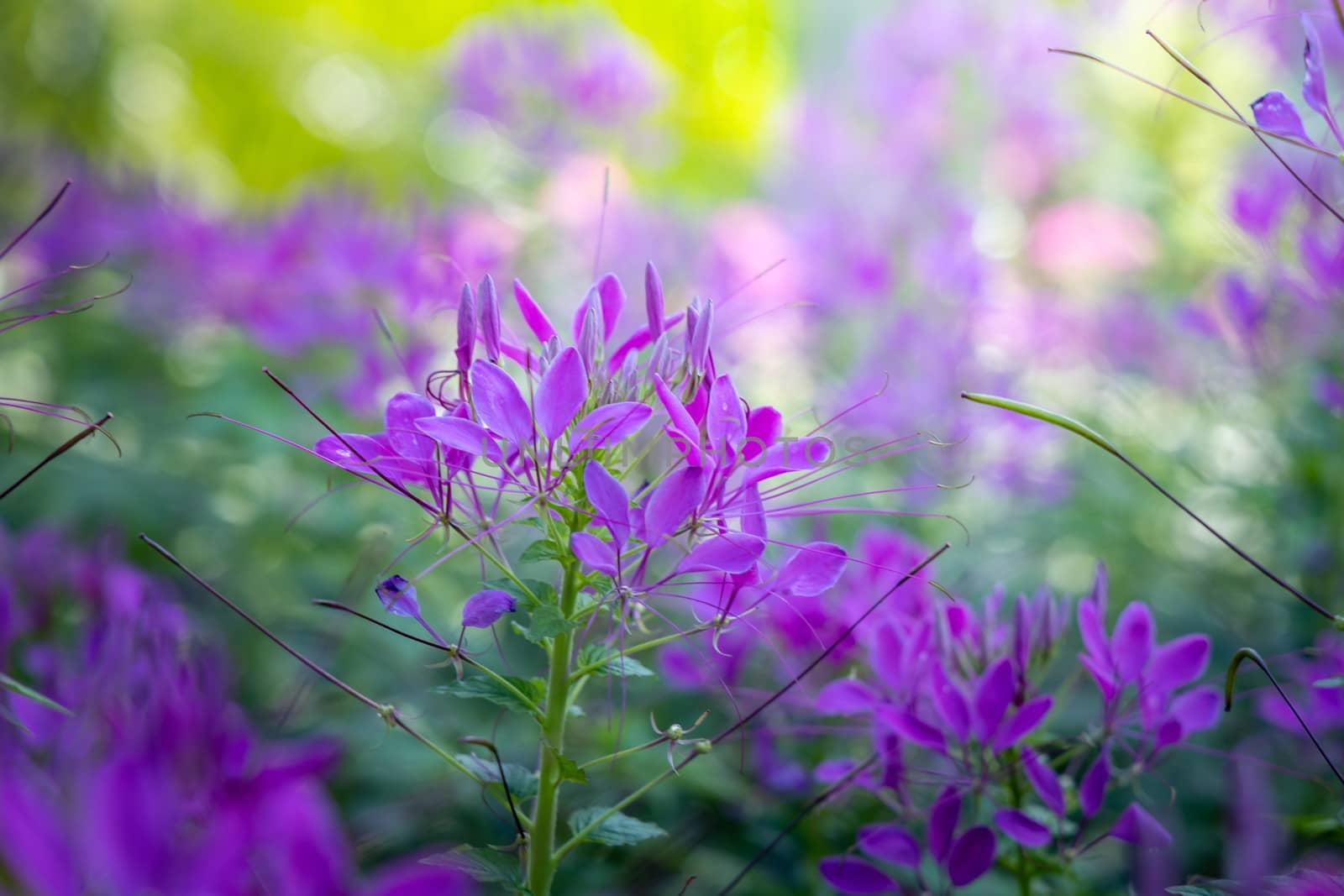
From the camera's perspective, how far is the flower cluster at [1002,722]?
0.54m

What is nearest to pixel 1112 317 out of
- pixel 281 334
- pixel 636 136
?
pixel 636 136

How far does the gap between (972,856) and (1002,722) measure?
75 mm

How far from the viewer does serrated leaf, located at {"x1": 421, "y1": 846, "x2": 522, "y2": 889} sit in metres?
0.43

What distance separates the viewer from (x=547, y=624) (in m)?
0.44

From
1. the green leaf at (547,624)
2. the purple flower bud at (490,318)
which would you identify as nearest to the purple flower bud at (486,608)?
the green leaf at (547,624)

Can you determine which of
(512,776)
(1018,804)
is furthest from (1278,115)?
(512,776)

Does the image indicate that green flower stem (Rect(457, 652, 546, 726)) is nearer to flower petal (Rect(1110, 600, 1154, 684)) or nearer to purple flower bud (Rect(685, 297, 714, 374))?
purple flower bud (Rect(685, 297, 714, 374))

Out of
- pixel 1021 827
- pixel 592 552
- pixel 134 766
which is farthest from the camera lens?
pixel 1021 827

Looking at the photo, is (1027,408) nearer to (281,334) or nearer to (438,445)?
(438,445)

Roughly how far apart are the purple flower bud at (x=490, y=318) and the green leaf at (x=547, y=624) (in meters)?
0.13

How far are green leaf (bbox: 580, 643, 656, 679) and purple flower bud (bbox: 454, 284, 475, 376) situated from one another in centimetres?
16

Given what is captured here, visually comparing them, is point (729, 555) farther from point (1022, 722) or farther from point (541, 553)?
point (1022, 722)

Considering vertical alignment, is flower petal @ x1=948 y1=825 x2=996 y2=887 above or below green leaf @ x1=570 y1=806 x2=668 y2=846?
below

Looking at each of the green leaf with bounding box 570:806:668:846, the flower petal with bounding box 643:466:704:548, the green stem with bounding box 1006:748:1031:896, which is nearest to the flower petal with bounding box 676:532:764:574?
the flower petal with bounding box 643:466:704:548
